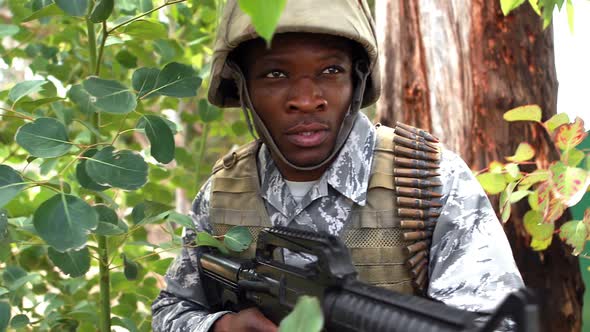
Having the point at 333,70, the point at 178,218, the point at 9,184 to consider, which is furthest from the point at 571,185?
the point at 9,184

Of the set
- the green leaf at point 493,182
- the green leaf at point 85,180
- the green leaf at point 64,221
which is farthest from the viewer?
the green leaf at point 493,182

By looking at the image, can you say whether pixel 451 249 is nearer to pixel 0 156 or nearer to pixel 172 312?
pixel 172 312

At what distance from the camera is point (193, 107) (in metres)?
6.10

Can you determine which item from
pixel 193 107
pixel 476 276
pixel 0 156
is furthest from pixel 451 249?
pixel 193 107

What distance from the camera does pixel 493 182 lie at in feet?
8.16

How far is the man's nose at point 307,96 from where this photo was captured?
1946 mm

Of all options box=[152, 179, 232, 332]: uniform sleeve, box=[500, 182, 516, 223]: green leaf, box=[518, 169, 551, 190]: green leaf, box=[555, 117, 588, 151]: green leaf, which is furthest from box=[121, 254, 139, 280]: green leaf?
box=[555, 117, 588, 151]: green leaf

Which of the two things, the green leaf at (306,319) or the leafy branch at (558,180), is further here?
the leafy branch at (558,180)

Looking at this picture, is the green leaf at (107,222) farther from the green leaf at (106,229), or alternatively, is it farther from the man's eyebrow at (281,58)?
the man's eyebrow at (281,58)

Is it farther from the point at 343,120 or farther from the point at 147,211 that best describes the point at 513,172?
the point at 147,211

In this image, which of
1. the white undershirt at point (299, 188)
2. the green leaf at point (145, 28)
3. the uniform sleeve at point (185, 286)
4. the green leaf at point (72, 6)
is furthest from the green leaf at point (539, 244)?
the green leaf at point (72, 6)

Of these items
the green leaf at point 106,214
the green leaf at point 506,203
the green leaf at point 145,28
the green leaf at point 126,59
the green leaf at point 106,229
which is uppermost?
the green leaf at point 145,28

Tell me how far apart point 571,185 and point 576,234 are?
22cm

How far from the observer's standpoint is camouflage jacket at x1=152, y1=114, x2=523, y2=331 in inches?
72.6
